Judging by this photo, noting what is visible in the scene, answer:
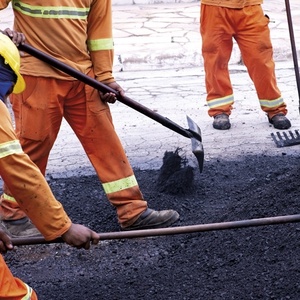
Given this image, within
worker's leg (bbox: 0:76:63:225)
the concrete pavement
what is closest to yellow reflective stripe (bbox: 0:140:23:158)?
worker's leg (bbox: 0:76:63:225)

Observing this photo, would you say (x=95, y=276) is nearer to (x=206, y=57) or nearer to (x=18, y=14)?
(x=18, y=14)

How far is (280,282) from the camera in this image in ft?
14.0

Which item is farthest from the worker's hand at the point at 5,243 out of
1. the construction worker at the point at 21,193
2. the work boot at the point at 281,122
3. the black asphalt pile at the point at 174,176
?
the work boot at the point at 281,122

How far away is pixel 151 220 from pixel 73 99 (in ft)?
3.16

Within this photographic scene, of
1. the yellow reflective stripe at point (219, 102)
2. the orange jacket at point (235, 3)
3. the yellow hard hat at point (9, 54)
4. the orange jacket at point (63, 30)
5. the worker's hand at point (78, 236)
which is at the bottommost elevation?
the yellow reflective stripe at point (219, 102)

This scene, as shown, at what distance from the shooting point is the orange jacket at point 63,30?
16.1ft

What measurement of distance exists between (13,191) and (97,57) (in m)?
1.82

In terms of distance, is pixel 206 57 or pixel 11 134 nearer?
pixel 11 134

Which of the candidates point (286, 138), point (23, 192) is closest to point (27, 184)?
point (23, 192)

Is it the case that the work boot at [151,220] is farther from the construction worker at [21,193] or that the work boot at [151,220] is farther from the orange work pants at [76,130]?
the construction worker at [21,193]

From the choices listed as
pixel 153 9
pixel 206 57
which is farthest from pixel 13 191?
pixel 153 9

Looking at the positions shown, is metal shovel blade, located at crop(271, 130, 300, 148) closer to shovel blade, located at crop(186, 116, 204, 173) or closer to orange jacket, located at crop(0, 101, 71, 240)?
shovel blade, located at crop(186, 116, 204, 173)

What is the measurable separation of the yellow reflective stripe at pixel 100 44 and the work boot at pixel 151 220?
3.63 feet

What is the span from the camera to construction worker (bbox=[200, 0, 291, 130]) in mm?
7176
